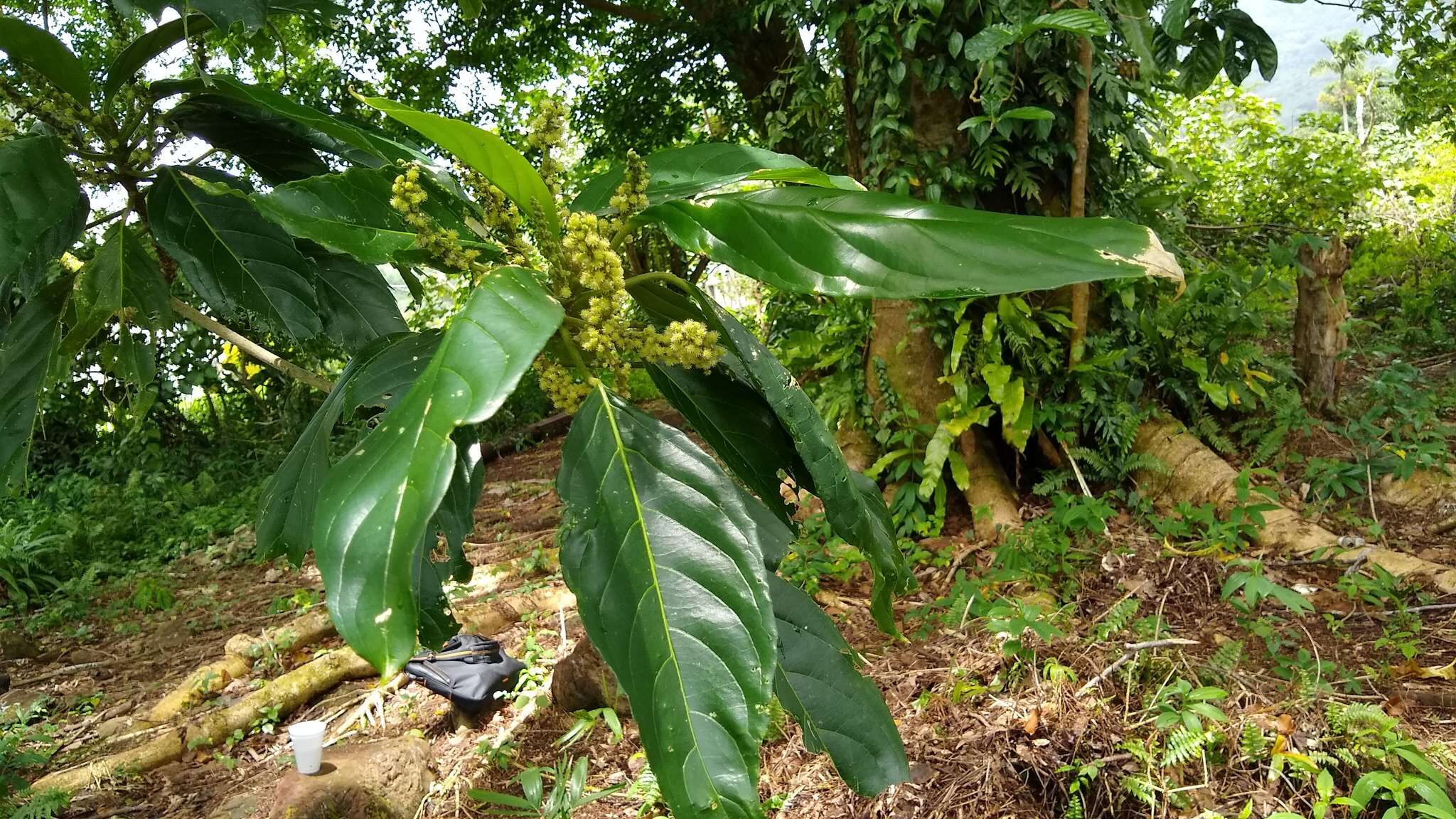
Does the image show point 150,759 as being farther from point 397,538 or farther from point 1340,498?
point 1340,498

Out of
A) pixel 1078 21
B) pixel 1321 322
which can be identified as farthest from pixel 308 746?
pixel 1321 322

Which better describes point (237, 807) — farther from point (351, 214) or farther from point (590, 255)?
point (590, 255)

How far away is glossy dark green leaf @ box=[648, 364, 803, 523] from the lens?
35.3 inches

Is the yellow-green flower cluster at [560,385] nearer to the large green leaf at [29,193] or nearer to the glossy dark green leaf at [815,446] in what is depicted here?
the glossy dark green leaf at [815,446]

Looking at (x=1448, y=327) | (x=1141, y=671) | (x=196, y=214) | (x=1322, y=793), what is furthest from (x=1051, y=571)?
(x=1448, y=327)

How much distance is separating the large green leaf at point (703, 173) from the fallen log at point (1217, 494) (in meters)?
2.93

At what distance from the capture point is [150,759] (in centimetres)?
287

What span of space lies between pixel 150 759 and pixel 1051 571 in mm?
3172

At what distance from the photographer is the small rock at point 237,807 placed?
2516 mm

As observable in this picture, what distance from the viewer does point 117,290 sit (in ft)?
3.94

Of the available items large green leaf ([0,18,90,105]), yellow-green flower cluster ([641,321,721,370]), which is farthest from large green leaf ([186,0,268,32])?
yellow-green flower cluster ([641,321,721,370])

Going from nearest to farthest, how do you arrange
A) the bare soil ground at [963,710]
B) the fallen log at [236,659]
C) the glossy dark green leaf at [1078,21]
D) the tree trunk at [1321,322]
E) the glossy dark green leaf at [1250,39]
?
1. the glossy dark green leaf at [1250,39]
2. the glossy dark green leaf at [1078,21]
3. the bare soil ground at [963,710]
4. the fallen log at [236,659]
5. the tree trunk at [1321,322]

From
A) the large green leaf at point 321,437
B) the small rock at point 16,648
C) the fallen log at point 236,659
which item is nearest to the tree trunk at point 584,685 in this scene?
the fallen log at point 236,659

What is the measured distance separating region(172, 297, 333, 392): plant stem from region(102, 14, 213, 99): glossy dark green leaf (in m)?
0.34
